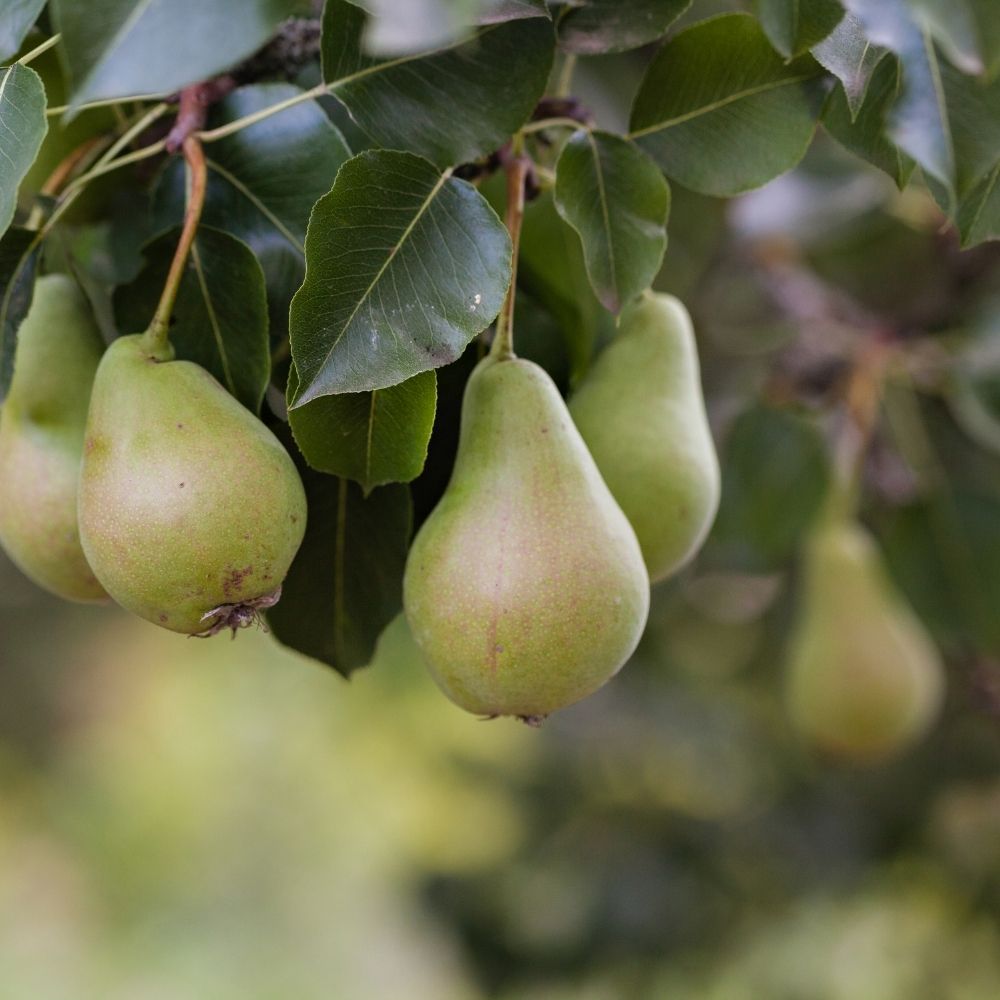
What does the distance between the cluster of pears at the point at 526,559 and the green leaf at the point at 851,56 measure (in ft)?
0.52

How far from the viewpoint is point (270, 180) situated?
1.58 ft

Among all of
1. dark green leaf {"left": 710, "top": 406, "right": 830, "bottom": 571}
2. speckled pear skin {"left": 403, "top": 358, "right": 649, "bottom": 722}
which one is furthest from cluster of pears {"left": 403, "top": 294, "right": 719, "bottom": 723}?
dark green leaf {"left": 710, "top": 406, "right": 830, "bottom": 571}

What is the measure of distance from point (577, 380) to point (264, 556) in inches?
8.9

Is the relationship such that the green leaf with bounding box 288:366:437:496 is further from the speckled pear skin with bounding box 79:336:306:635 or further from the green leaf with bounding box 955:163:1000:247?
the green leaf with bounding box 955:163:1000:247

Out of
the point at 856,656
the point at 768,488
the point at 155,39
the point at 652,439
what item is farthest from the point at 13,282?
the point at 856,656

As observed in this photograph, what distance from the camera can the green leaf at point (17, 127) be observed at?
38 centimetres

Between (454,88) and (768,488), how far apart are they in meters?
0.66

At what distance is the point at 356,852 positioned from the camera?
10.0ft

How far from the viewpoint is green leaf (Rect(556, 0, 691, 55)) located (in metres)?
0.46

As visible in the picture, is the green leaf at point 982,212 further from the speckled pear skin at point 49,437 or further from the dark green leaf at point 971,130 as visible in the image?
the speckled pear skin at point 49,437

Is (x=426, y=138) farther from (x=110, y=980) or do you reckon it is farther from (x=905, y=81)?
(x=110, y=980)


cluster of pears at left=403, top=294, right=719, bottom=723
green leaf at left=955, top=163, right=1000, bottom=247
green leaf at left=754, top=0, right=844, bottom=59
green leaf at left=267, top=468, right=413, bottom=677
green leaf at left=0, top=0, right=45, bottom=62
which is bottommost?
green leaf at left=267, top=468, right=413, bottom=677

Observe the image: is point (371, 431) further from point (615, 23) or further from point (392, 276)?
point (615, 23)

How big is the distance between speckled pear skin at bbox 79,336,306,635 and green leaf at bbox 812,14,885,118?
0.24 metres
